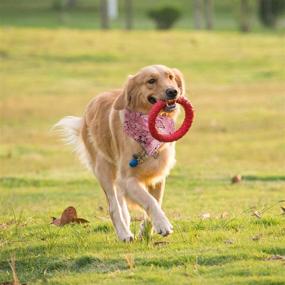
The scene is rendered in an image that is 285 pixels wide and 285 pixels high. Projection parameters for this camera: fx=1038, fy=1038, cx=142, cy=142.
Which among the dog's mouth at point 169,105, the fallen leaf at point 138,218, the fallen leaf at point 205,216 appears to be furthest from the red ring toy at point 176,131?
the fallen leaf at point 138,218

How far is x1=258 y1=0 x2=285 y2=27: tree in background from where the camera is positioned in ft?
241

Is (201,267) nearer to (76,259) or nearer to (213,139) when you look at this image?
(76,259)

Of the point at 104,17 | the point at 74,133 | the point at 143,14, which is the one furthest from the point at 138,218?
the point at 143,14

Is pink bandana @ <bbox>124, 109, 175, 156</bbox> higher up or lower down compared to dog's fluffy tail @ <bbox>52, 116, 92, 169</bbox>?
higher up

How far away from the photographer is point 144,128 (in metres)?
9.50

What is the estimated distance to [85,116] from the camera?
10.9 m

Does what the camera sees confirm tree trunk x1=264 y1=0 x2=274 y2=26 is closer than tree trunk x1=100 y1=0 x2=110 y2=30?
No

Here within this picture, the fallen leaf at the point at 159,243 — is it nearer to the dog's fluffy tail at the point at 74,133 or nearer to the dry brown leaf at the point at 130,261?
the dry brown leaf at the point at 130,261

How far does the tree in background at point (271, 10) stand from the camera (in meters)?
73.4

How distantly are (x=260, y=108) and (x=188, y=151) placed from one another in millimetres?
6676

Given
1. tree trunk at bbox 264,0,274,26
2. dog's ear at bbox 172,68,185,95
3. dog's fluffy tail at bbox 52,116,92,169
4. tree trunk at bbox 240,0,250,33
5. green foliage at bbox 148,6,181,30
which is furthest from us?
tree trunk at bbox 264,0,274,26

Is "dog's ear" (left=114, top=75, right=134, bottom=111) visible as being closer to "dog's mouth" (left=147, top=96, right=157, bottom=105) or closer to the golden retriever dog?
the golden retriever dog

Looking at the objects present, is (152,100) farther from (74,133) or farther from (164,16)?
(164,16)

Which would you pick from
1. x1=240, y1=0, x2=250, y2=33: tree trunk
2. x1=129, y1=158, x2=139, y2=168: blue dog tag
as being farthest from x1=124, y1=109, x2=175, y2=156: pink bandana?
x1=240, y1=0, x2=250, y2=33: tree trunk
